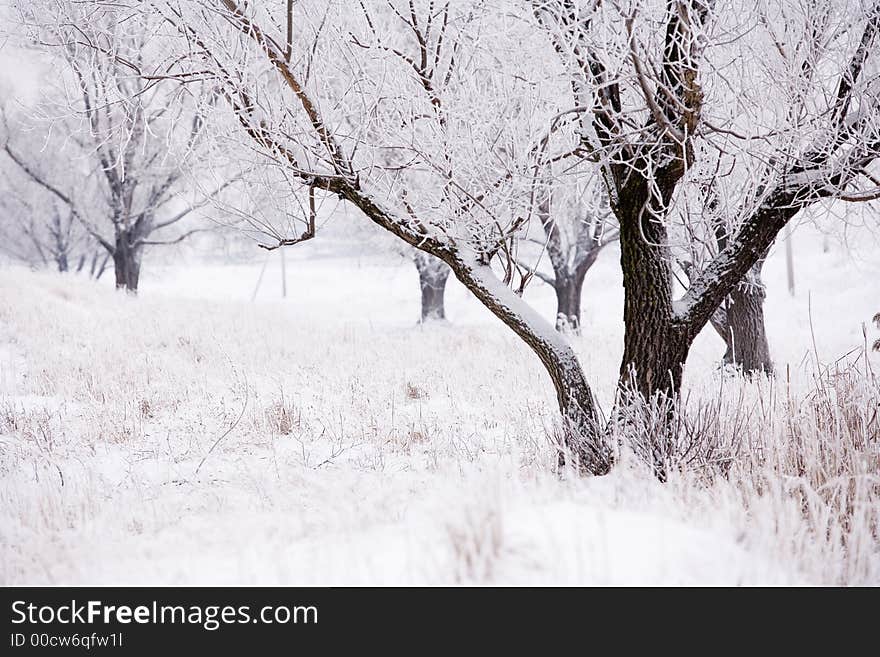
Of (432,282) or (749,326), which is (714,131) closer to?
(749,326)

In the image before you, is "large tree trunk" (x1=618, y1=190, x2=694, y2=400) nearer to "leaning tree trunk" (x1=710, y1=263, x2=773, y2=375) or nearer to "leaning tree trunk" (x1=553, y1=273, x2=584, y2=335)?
"leaning tree trunk" (x1=710, y1=263, x2=773, y2=375)

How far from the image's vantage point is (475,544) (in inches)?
75.8

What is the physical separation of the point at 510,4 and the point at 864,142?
2.07 m

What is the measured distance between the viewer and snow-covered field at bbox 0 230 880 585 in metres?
2.03

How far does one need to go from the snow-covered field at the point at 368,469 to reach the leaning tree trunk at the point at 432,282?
348cm

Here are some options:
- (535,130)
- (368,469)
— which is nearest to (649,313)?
(535,130)

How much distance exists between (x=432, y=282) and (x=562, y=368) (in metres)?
11.1

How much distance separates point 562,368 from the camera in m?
3.74

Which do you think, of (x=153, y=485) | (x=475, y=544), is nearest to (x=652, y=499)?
(x=475, y=544)

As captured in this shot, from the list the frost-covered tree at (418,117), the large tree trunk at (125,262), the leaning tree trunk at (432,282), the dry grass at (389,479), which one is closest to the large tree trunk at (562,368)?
the frost-covered tree at (418,117)

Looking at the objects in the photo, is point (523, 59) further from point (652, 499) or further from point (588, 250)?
point (588, 250)

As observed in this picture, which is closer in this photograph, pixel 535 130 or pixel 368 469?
pixel 535 130

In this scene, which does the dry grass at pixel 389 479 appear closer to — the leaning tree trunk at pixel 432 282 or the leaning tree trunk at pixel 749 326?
the leaning tree trunk at pixel 749 326
